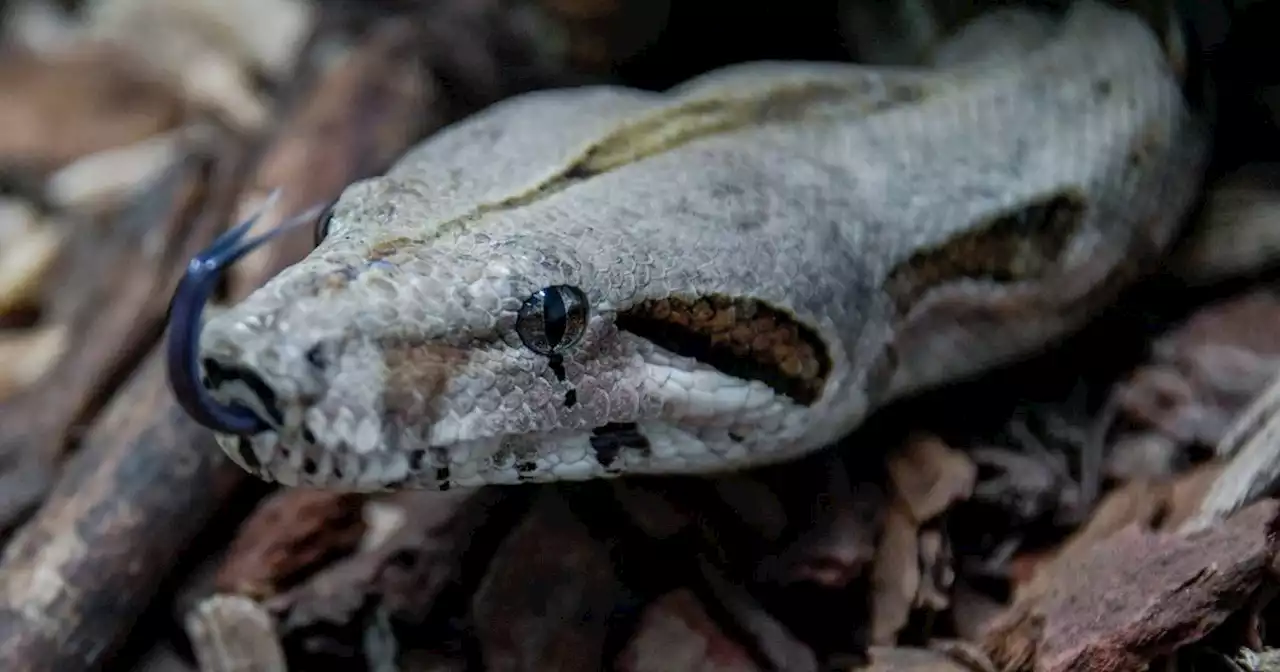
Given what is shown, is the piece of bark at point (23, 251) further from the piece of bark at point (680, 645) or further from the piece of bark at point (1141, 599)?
the piece of bark at point (1141, 599)

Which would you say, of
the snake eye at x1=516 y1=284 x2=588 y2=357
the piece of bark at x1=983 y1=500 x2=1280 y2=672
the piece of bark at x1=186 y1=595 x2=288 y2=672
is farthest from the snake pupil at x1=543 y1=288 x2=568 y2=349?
the piece of bark at x1=983 y1=500 x2=1280 y2=672

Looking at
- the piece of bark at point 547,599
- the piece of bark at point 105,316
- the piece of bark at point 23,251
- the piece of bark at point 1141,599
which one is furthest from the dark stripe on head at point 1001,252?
the piece of bark at point 23,251

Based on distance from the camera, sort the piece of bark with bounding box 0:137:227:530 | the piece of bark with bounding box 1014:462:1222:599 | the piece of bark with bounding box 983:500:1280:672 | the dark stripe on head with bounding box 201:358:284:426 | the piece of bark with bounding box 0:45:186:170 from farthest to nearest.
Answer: the piece of bark with bounding box 0:45:186:170, the piece of bark with bounding box 0:137:227:530, the piece of bark with bounding box 1014:462:1222:599, the piece of bark with bounding box 983:500:1280:672, the dark stripe on head with bounding box 201:358:284:426

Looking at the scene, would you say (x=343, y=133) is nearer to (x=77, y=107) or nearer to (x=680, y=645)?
(x=680, y=645)

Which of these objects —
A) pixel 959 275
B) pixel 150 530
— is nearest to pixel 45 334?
pixel 150 530

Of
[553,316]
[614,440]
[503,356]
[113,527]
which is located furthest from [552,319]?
[113,527]

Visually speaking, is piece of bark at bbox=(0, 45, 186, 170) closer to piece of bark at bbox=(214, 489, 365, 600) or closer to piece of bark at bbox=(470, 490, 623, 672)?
piece of bark at bbox=(214, 489, 365, 600)
